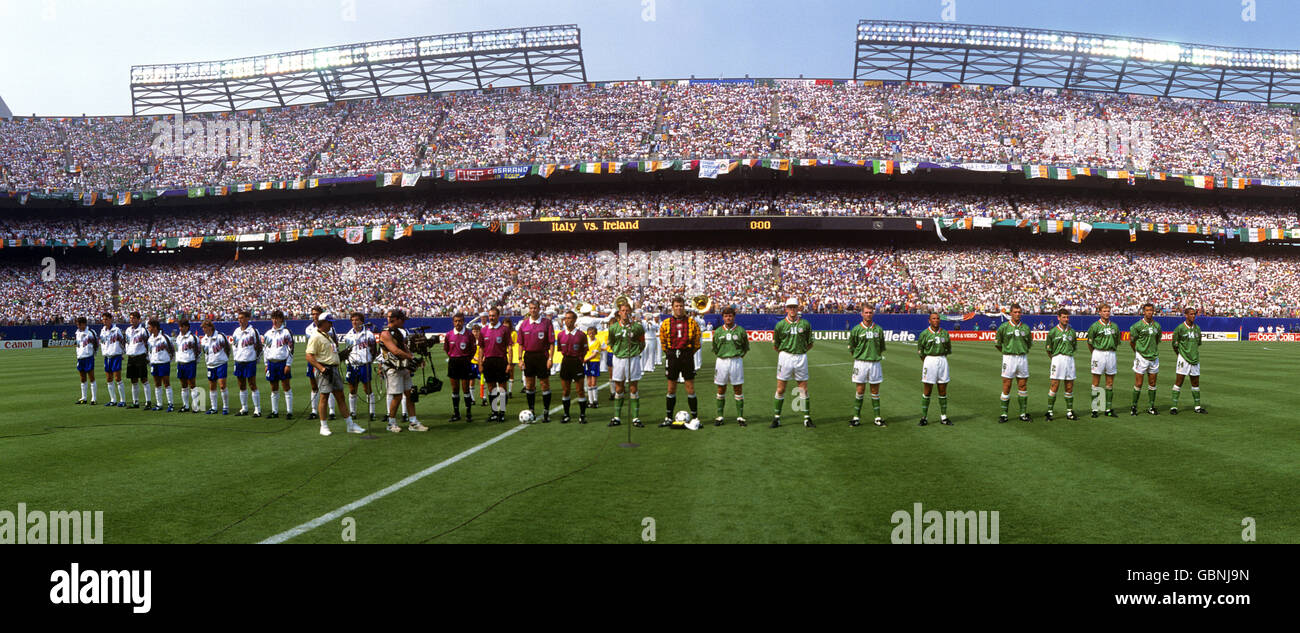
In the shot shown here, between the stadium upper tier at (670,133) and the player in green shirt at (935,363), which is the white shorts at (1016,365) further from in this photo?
the stadium upper tier at (670,133)

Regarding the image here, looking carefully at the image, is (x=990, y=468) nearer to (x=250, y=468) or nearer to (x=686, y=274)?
(x=250, y=468)

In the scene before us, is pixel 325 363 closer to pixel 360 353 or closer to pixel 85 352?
pixel 360 353

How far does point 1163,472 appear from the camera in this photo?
29.3ft

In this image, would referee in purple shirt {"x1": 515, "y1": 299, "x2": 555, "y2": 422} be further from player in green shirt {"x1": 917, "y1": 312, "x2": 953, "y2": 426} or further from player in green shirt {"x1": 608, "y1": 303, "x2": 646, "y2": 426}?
player in green shirt {"x1": 917, "y1": 312, "x2": 953, "y2": 426}

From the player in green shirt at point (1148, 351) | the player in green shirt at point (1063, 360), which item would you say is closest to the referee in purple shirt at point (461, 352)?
the player in green shirt at point (1063, 360)

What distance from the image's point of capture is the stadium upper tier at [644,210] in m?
51.8

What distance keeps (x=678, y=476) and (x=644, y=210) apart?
44.9 m

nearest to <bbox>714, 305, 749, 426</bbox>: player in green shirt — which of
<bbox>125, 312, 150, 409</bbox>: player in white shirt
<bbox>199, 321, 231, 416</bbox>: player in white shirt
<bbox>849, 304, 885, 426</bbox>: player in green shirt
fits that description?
<bbox>849, 304, 885, 426</bbox>: player in green shirt

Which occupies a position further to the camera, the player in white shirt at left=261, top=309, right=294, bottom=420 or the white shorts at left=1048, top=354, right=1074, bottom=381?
the player in white shirt at left=261, top=309, right=294, bottom=420

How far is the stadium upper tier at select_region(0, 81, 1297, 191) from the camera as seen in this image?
5348 cm

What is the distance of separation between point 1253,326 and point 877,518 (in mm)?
49942

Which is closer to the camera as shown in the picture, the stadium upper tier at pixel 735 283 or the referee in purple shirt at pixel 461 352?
the referee in purple shirt at pixel 461 352

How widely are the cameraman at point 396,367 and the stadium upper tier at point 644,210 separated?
3944 centimetres

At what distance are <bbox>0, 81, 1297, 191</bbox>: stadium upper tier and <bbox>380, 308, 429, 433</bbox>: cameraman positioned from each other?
1652 inches
